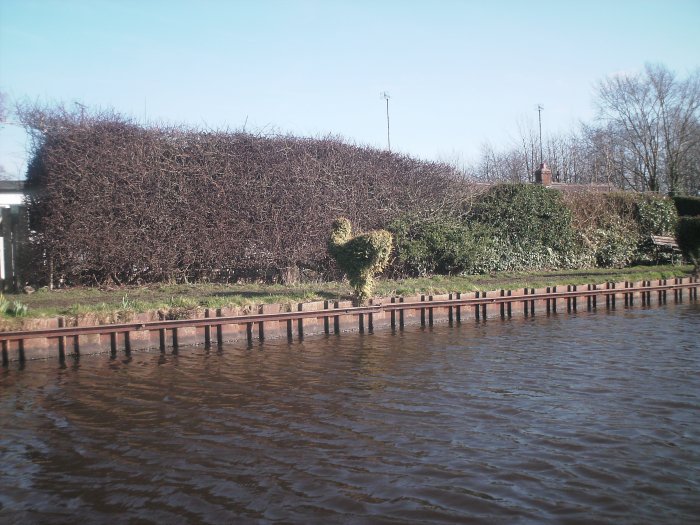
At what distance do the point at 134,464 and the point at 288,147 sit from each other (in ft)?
39.0

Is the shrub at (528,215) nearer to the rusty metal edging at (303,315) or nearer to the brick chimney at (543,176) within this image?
the rusty metal edging at (303,315)

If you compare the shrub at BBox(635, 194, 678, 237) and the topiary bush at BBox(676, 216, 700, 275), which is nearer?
the topiary bush at BBox(676, 216, 700, 275)

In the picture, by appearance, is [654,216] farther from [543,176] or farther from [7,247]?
[7,247]

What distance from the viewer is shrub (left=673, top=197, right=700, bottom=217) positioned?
2539 centimetres

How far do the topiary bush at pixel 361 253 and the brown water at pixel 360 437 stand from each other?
2635 mm

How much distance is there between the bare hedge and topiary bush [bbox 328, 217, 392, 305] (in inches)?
135

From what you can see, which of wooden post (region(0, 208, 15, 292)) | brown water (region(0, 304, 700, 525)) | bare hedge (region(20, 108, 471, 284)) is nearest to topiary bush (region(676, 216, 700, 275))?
bare hedge (region(20, 108, 471, 284))

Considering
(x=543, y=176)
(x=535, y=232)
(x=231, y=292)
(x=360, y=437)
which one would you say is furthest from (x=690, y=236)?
(x=360, y=437)

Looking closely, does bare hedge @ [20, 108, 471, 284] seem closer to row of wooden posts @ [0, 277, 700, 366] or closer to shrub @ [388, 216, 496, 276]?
shrub @ [388, 216, 496, 276]

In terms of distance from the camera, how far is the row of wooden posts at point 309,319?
33.2 ft

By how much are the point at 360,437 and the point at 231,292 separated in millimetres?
8200

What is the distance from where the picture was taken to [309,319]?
39.4ft

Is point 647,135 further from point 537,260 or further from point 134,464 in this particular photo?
point 134,464

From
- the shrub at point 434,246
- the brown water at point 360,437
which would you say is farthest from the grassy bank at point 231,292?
the brown water at point 360,437
